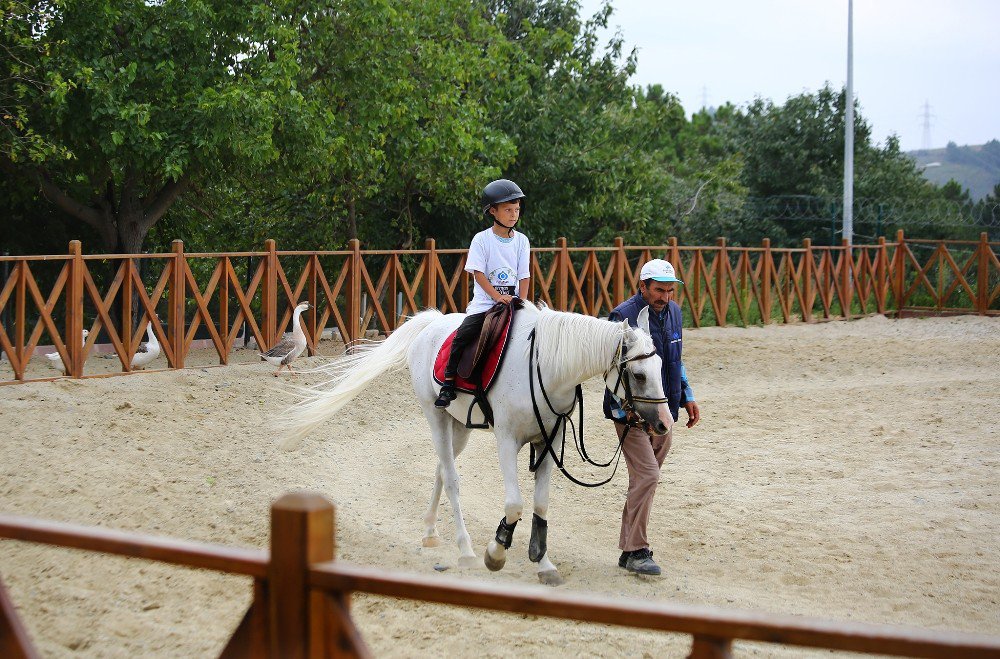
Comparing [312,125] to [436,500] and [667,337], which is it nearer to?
[436,500]

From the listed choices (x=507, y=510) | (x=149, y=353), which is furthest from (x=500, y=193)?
(x=149, y=353)

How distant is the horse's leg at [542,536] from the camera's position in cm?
654

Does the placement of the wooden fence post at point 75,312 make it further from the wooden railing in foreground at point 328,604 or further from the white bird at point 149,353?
the wooden railing in foreground at point 328,604

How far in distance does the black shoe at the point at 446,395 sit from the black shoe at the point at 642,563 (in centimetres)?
150

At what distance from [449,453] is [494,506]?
5.03 ft

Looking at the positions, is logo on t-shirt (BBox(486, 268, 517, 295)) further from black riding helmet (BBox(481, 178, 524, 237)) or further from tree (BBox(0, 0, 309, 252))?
tree (BBox(0, 0, 309, 252))

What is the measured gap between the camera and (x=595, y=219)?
25.5m

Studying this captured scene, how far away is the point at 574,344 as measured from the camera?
6.39 metres

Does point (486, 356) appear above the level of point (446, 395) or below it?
above

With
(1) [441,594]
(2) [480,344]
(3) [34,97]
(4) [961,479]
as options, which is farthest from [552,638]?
(3) [34,97]

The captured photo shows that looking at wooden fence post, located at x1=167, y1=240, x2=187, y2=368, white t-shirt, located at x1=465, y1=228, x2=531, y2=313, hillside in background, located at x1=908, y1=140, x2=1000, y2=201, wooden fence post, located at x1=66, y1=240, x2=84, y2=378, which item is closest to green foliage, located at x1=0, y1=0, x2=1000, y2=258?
wooden fence post, located at x1=167, y1=240, x2=187, y2=368

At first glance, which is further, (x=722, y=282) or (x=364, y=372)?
(x=722, y=282)

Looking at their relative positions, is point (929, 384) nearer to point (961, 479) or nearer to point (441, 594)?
point (961, 479)

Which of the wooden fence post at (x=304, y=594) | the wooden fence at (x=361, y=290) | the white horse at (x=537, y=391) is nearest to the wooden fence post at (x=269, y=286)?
the wooden fence at (x=361, y=290)
